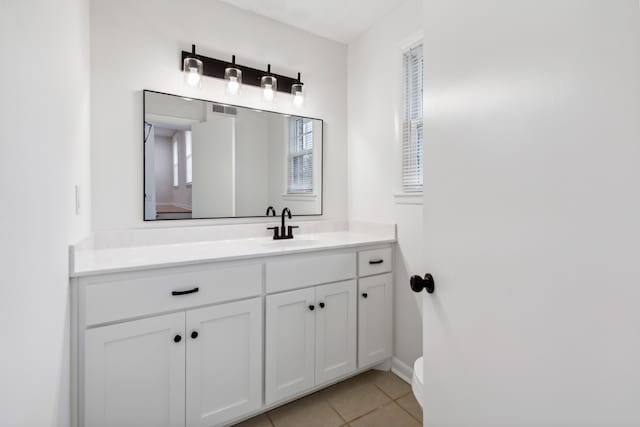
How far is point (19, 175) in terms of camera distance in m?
0.64

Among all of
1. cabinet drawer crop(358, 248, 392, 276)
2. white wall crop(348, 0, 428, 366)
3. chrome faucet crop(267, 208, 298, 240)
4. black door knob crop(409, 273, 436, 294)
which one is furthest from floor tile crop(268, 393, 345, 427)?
black door knob crop(409, 273, 436, 294)

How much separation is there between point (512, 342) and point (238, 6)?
93.5 inches

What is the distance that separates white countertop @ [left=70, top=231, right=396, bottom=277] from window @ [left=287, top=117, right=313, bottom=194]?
0.49m

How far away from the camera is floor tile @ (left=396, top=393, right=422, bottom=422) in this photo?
1691 mm

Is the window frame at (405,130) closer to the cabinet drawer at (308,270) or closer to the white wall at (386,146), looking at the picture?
the white wall at (386,146)

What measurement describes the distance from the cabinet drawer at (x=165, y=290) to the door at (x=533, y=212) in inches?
36.1

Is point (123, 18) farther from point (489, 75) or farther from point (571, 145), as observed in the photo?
point (571, 145)

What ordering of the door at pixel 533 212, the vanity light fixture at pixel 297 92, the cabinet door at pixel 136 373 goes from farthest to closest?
1. the vanity light fixture at pixel 297 92
2. the cabinet door at pixel 136 373
3. the door at pixel 533 212

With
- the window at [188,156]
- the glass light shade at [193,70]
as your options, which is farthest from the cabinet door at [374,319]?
the glass light shade at [193,70]

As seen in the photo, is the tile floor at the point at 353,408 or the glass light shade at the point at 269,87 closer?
the tile floor at the point at 353,408

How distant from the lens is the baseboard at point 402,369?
6.59 ft

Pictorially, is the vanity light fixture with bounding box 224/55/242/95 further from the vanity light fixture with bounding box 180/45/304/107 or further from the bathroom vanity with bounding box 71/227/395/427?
the bathroom vanity with bounding box 71/227/395/427

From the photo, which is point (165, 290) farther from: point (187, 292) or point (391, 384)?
point (391, 384)

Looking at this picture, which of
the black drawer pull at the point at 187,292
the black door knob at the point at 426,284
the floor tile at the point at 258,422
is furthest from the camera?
the floor tile at the point at 258,422
